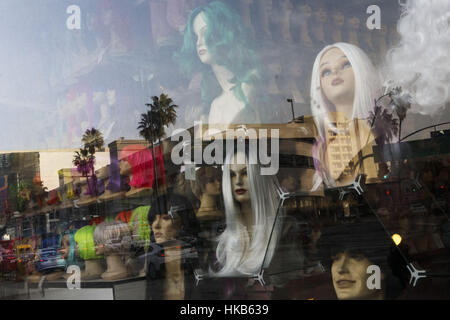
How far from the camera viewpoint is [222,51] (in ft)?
12.9

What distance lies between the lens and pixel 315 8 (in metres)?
3.71

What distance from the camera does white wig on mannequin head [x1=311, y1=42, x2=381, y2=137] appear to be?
3.62m

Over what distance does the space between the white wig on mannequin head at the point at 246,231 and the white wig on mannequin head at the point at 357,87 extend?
565 mm

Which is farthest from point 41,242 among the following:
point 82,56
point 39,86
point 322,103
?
point 322,103

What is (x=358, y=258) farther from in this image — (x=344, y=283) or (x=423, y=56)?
(x=423, y=56)

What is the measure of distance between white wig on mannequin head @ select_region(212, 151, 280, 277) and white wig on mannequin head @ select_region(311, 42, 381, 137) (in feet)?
1.85

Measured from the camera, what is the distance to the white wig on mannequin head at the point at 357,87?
362 centimetres

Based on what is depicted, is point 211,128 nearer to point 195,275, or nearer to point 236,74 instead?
point 236,74

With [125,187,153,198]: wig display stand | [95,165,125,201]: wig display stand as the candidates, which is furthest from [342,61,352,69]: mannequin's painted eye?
[95,165,125,201]: wig display stand

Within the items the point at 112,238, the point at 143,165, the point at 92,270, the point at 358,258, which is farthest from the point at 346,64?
the point at 92,270

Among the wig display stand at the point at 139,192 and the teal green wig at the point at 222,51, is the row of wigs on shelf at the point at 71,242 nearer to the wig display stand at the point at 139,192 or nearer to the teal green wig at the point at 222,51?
the wig display stand at the point at 139,192

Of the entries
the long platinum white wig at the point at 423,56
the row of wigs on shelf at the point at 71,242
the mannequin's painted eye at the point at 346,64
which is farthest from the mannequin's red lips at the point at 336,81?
the row of wigs on shelf at the point at 71,242

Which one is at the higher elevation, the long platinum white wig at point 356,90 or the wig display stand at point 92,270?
the long platinum white wig at point 356,90

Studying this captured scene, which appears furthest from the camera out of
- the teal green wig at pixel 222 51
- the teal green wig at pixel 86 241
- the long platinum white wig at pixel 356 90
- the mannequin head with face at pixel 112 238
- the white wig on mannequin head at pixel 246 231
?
the teal green wig at pixel 86 241
